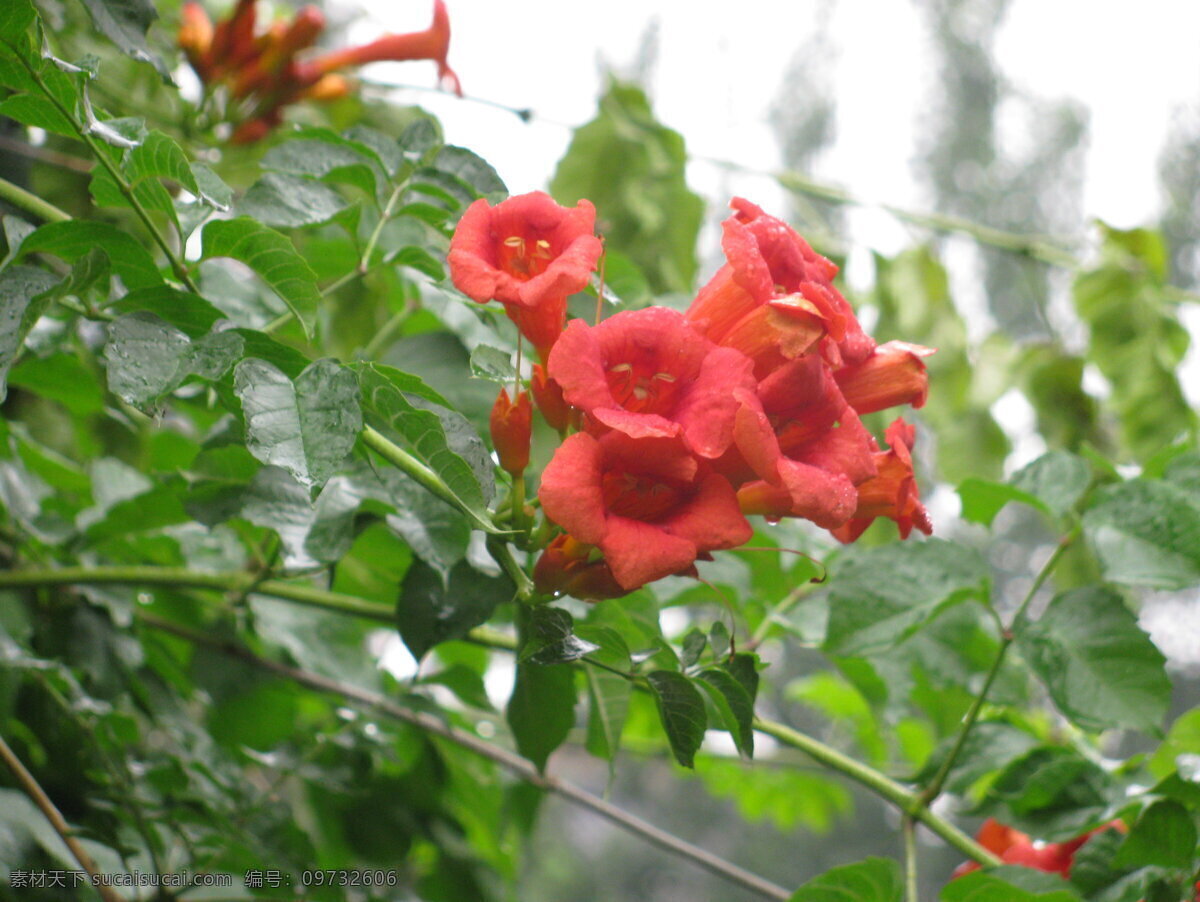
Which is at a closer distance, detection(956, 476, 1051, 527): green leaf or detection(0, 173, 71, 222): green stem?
detection(0, 173, 71, 222): green stem

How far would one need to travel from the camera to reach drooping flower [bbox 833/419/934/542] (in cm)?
83

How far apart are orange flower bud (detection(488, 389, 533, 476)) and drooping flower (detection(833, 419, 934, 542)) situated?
28 centimetres

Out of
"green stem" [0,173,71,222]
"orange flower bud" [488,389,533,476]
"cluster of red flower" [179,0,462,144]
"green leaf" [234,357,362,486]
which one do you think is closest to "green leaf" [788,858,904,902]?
"orange flower bud" [488,389,533,476]

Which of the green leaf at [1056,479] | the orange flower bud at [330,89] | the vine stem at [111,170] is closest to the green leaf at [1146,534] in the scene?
the green leaf at [1056,479]

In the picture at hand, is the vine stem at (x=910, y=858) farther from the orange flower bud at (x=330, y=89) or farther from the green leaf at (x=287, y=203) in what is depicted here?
the orange flower bud at (x=330, y=89)

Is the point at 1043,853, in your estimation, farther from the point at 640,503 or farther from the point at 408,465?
the point at 408,465

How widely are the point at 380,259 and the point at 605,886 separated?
9340 millimetres

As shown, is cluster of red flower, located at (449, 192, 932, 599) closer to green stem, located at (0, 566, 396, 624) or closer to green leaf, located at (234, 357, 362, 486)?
green leaf, located at (234, 357, 362, 486)

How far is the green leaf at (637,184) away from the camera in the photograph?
6.45 ft

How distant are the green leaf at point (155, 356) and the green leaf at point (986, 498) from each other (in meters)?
0.90

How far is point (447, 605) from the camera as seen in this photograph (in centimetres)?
92

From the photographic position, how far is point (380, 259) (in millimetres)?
1068

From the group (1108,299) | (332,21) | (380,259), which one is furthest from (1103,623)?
(332,21)

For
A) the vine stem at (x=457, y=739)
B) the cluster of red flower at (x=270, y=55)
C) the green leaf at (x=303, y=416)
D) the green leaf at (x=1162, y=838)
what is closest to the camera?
the green leaf at (x=303, y=416)
